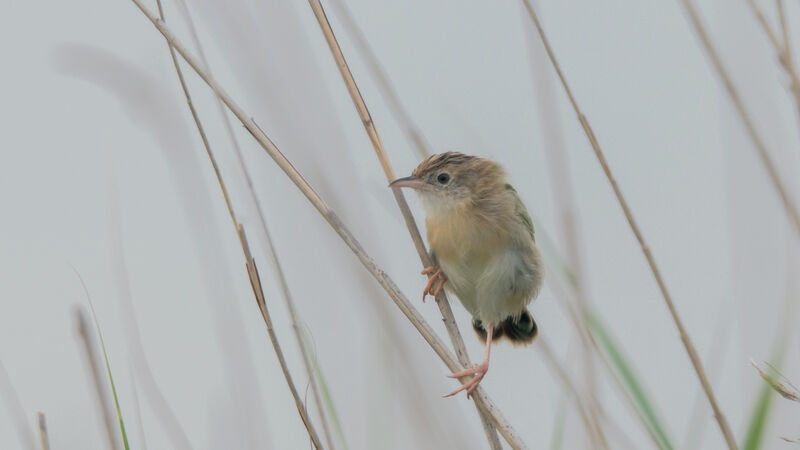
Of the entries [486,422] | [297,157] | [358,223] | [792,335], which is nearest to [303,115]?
[297,157]

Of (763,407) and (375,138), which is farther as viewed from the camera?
(375,138)

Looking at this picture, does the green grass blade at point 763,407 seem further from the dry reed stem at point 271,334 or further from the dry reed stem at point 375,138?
the dry reed stem at point 271,334

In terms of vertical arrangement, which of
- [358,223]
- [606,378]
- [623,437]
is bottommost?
A: [623,437]

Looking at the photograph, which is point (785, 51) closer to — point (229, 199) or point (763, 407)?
point (763, 407)

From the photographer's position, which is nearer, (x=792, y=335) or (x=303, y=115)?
(x=792, y=335)

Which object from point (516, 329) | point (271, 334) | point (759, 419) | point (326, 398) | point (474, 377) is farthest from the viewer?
point (516, 329)

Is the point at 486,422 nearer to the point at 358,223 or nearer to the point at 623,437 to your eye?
the point at 623,437

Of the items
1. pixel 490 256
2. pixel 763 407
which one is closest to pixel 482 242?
pixel 490 256
